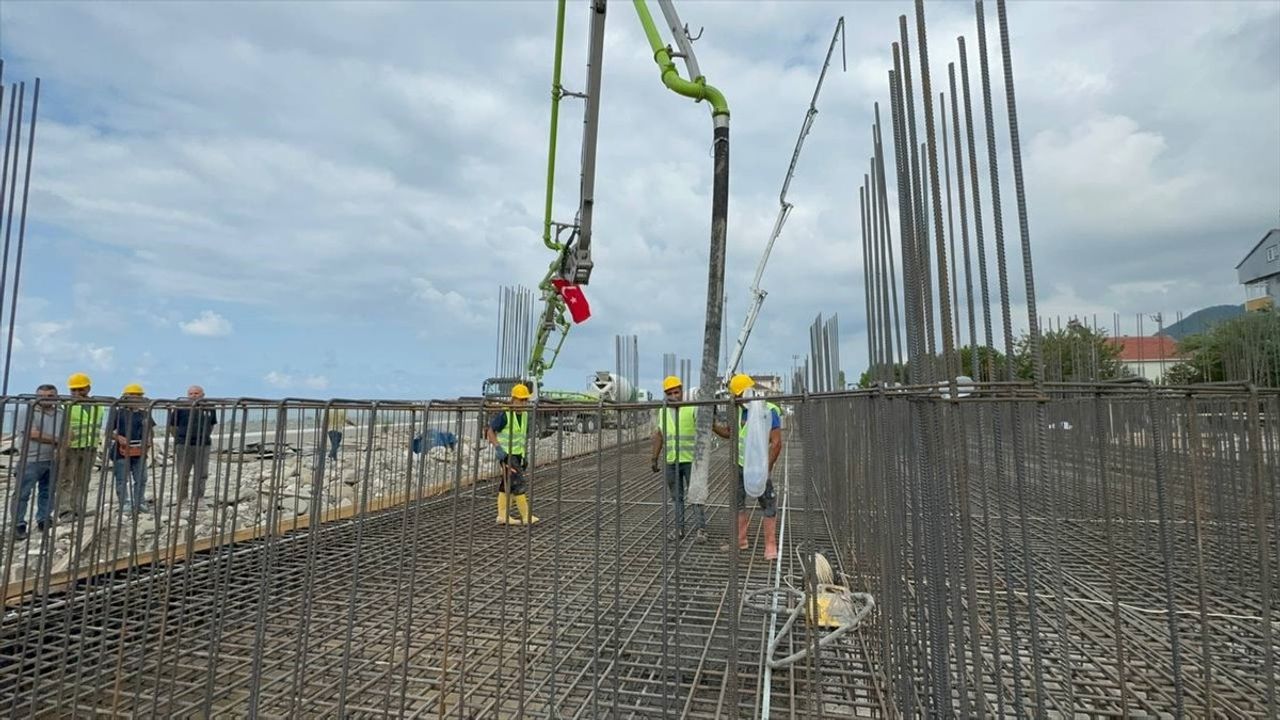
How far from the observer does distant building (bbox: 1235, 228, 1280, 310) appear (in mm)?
33656

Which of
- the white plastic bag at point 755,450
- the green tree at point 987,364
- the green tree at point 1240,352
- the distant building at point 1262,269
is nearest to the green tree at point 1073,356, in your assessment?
the green tree at point 987,364

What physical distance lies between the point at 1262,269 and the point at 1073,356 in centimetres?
3486

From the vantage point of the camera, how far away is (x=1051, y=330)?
14094mm

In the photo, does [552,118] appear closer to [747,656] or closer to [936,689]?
[747,656]

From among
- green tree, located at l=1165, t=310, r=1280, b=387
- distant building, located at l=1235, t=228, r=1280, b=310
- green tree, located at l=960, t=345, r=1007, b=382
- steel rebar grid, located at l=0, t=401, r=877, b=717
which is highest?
distant building, located at l=1235, t=228, r=1280, b=310

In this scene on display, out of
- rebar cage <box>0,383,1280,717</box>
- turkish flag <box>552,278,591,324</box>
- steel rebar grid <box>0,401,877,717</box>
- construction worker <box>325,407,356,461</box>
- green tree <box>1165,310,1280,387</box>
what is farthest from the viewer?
green tree <box>1165,310,1280,387</box>

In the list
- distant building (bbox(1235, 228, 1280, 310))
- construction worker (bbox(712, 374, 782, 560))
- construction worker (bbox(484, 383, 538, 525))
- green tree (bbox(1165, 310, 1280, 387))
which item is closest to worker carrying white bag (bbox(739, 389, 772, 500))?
construction worker (bbox(712, 374, 782, 560))

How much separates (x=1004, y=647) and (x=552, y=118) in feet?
29.3

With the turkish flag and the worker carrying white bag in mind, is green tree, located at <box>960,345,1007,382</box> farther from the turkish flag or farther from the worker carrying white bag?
the turkish flag

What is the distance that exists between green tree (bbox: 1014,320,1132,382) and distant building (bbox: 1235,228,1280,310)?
18.7m

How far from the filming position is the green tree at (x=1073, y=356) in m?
11.8

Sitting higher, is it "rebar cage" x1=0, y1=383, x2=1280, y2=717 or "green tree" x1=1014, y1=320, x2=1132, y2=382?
"green tree" x1=1014, y1=320, x2=1132, y2=382

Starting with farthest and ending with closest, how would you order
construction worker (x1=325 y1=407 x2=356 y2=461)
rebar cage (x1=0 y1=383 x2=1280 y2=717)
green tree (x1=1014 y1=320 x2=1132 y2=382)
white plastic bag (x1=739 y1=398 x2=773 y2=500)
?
green tree (x1=1014 y1=320 x2=1132 y2=382) < white plastic bag (x1=739 y1=398 x2=773 y2=500) < construction worker (x1=325 y1=407 x2=356 y2=461) < rebar cage (x1=0 y1=383 x2=1280 y2=717)

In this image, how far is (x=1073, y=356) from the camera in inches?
550
